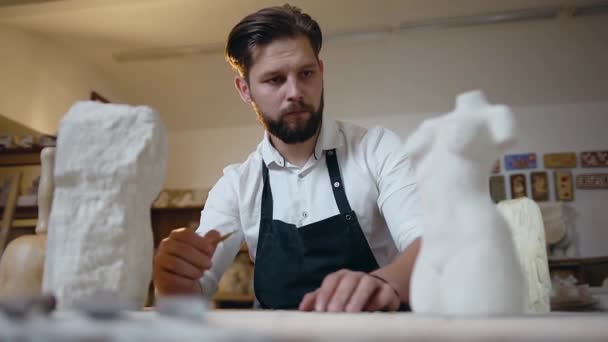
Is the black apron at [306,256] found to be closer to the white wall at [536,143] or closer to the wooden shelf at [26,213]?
the wooden shelf at [26,213]

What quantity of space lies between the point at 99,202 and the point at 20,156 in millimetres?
2222

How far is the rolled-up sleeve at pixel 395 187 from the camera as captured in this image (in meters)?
1.31

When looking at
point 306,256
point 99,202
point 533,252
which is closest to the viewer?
point 99,202

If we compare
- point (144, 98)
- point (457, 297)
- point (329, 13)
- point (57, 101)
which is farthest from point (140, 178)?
point (144, 98)

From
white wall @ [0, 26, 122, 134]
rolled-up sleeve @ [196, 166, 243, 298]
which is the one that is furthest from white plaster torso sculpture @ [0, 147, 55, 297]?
white wall @ [0, 26, 122, 134]

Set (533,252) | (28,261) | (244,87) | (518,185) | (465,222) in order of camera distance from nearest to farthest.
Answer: (465,222), (28,261), (533,252), (244,87), (518,185)

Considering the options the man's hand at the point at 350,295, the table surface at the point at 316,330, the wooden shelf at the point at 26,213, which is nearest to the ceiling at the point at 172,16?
the wooden shelf at the point at 26,213

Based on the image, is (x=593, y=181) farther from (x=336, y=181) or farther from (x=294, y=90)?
(x=294, y=90)

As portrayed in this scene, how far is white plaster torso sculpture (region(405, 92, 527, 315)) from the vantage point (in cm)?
62

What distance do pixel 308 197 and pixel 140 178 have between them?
2.82 ft

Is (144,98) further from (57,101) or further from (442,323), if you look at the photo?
(442,323)

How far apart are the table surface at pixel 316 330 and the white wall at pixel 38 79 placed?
10.8ft

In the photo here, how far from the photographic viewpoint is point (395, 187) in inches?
56.2

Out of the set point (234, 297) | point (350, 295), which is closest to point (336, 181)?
point (350, 295)
